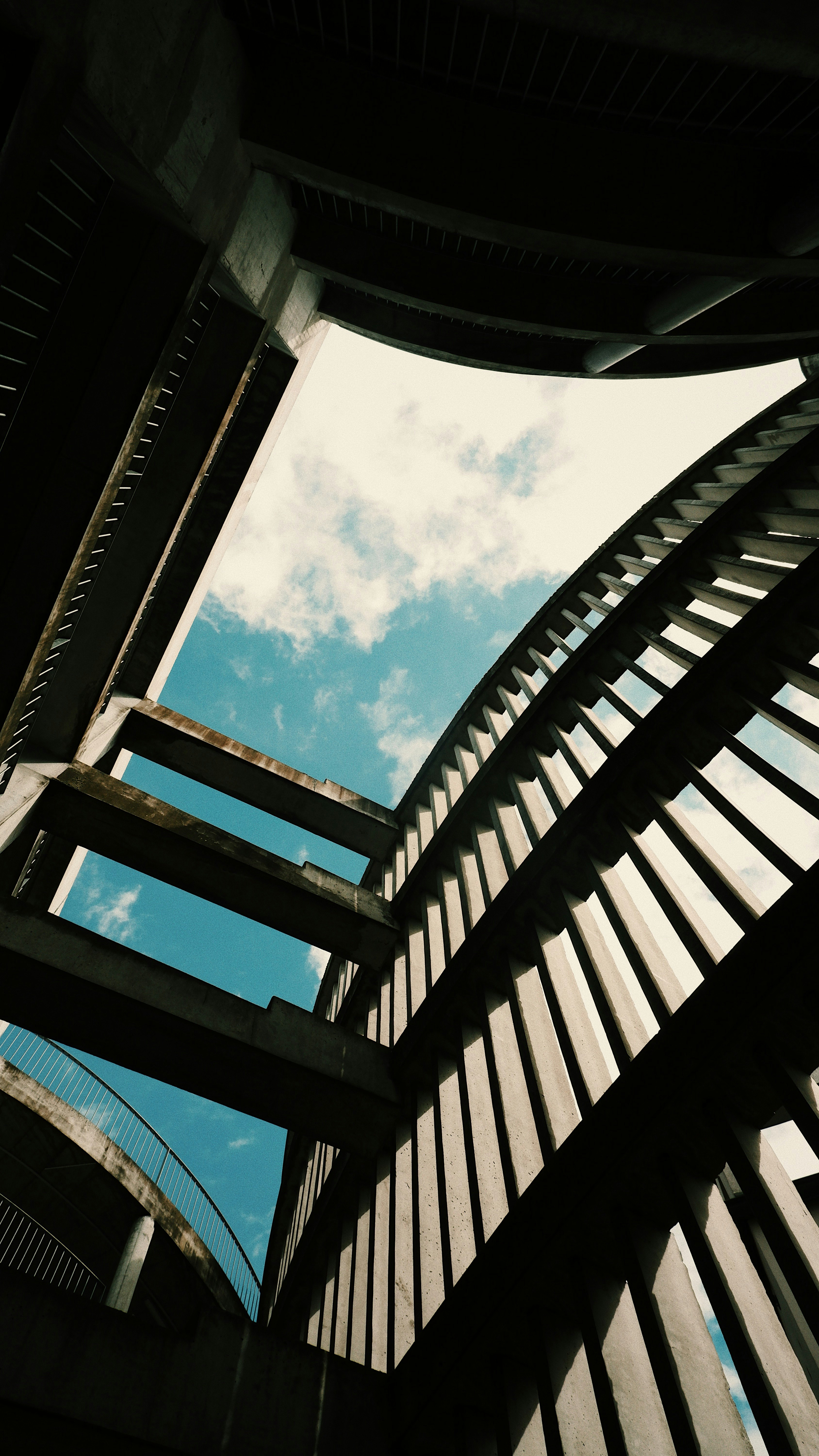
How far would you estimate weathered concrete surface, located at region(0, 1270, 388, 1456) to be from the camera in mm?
3756

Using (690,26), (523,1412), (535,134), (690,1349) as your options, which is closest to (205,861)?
(523,1412)

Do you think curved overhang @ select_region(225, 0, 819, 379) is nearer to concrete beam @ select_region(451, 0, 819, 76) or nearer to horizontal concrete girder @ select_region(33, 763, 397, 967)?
concrete beam @ select_region(451, 0, 819, 76)

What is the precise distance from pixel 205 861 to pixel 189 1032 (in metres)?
2.46

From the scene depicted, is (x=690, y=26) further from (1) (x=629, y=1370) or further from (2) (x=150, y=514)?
(1) (x=629, y=1370)

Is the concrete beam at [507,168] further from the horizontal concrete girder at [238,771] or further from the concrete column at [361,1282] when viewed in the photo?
the concrete column at [361,1282]

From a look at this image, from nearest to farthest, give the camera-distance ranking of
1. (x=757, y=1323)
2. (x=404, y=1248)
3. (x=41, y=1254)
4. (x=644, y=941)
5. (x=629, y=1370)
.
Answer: (x=757, y=1323) → (x=629, y=1370) → (x=644, y=941) → (x=404, y=1248) → (x=41, y=1254)

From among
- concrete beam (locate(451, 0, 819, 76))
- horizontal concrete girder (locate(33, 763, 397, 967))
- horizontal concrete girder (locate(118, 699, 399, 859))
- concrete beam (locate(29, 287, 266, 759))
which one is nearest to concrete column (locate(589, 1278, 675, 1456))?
horizontal concrete girder (locate(33, 763, 397, 967))

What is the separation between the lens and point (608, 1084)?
4719 mm

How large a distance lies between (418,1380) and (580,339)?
32.8 ft

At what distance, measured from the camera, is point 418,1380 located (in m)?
4.27

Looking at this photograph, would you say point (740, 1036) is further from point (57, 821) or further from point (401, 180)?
point (57, 821)

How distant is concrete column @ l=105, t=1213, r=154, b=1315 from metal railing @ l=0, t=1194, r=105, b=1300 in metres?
1.81

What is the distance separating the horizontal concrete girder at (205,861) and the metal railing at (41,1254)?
10.9 metres

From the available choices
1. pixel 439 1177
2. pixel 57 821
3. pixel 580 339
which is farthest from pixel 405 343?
pixel 439 1177
